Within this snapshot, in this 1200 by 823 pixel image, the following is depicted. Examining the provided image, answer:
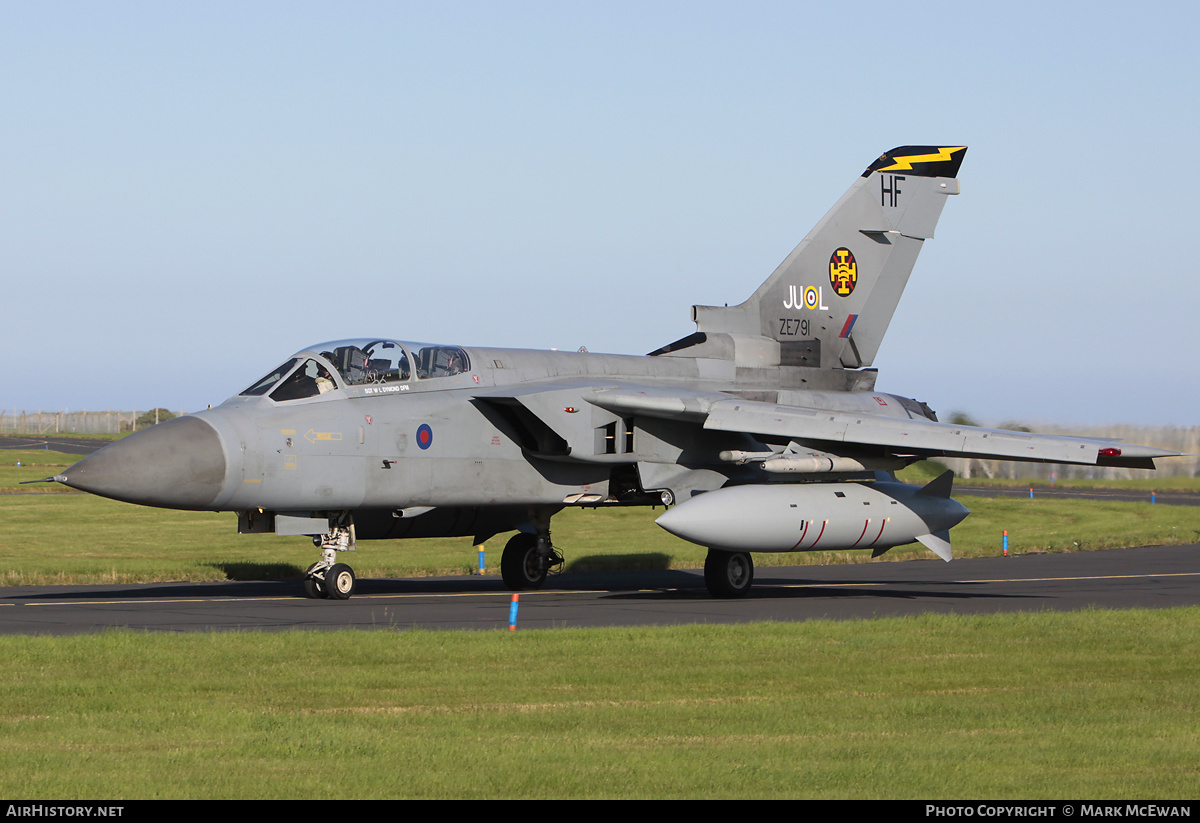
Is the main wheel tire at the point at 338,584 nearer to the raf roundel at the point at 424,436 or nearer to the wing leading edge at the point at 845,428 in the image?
the raf roundel at the point at 424,436

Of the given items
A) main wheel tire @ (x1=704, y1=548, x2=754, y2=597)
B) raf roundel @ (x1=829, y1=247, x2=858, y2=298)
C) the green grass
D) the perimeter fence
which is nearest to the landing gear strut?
main wheel tire @ (x1=704, y1=548, x2=754, y2=597)

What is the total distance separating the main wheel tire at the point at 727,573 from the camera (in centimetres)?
1905

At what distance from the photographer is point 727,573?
19.0 metres

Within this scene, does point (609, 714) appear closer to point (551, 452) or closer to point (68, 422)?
point (551, 452)

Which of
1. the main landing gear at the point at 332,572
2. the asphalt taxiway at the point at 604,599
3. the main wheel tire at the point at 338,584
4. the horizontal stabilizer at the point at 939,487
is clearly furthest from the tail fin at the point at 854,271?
the main wheel tire at the point at 338,584

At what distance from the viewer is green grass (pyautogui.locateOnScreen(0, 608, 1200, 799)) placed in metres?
7.09

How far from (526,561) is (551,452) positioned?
2541 mm

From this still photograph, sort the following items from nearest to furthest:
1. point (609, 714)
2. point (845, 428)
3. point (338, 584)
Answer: point (609, 714)
point (338, 584)
point (845, 428)

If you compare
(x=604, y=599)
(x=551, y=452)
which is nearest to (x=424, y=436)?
(x=551, y=452)

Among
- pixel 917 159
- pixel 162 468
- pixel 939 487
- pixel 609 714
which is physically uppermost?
pixel 917 159

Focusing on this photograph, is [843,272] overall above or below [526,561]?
above
